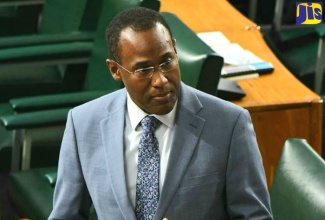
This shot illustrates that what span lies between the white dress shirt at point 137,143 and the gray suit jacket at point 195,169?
0.09ft

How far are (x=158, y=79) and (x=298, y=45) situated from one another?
105 inches

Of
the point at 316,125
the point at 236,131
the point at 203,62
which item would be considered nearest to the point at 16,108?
the point at 203,62

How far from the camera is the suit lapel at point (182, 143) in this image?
8.61ft

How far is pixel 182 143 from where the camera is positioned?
104 inches

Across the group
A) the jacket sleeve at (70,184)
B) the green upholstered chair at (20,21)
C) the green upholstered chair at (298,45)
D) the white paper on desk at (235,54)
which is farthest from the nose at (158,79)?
the green upholstered chair at (20,21)

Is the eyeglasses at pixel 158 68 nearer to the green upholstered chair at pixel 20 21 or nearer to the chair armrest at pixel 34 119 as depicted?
the chair armrest at pixel 34 119

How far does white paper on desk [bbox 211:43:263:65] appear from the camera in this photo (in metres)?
4.12

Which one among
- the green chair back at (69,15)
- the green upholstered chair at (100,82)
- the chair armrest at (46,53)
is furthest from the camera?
the green chair back at (69,15)

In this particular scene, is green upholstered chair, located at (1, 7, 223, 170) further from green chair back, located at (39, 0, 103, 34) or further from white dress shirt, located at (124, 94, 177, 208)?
white dress shirt, located at (124, 94, 177, 208)

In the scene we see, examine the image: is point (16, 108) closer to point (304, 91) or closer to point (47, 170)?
point (47, 170)

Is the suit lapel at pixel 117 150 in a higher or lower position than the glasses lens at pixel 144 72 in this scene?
lower

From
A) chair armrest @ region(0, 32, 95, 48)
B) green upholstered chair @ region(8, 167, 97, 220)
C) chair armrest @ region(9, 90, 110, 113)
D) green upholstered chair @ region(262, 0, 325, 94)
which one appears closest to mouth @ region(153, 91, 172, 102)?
green upholstered chair @ region(8, 167, 97, 220)

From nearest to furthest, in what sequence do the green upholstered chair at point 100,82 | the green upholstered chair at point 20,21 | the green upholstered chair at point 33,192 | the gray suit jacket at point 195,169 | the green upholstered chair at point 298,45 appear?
the gray suit jacket at point 195,169 → the green upholstered chair at point 100,82 → the green upholstered chair at point 33,192 → the green upholstered chair at point 298,45 → the green upholstered chair at point 20,21

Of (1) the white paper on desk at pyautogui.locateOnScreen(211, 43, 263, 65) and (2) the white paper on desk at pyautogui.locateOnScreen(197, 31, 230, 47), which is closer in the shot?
(1) the white paper on desk at pyautogui.locateOnScreen(211, 43, 263, 65)
